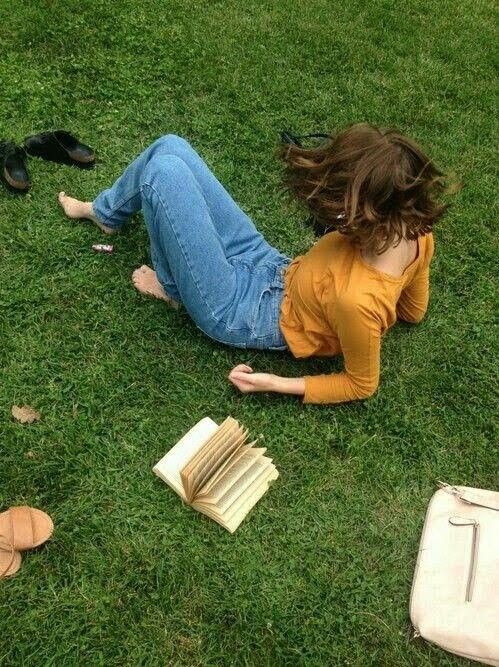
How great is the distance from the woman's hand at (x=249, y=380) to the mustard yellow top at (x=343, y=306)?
0.62ft

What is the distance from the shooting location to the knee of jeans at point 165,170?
294cm

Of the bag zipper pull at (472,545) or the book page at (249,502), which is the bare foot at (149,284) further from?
the bag zipper pull at (472,545)

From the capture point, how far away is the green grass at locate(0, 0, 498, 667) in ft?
8.79

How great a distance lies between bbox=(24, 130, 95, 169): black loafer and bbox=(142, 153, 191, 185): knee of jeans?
108cm

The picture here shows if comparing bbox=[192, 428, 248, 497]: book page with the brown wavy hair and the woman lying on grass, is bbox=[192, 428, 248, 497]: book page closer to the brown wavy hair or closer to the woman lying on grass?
the woman lying on grass

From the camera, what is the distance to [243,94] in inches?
177

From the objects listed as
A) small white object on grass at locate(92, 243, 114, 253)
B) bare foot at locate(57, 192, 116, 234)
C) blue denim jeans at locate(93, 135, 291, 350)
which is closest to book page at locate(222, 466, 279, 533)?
blue denim jeans at locate(93, 135, 291, 350)

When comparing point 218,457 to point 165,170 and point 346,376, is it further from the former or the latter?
point 165,170

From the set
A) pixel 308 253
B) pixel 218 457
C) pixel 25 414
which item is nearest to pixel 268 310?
pixel 308 253

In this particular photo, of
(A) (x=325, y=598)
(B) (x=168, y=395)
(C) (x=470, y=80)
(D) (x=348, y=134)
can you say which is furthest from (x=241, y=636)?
(C) (x=470, y=80)

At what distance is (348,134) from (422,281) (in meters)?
1.05

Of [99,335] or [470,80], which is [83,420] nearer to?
[99,335]

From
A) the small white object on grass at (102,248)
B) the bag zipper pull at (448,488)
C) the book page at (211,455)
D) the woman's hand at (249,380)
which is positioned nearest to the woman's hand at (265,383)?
the woman's hand at (249,380)

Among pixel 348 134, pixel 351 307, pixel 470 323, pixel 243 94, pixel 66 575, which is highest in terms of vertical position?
pixel 348 134
